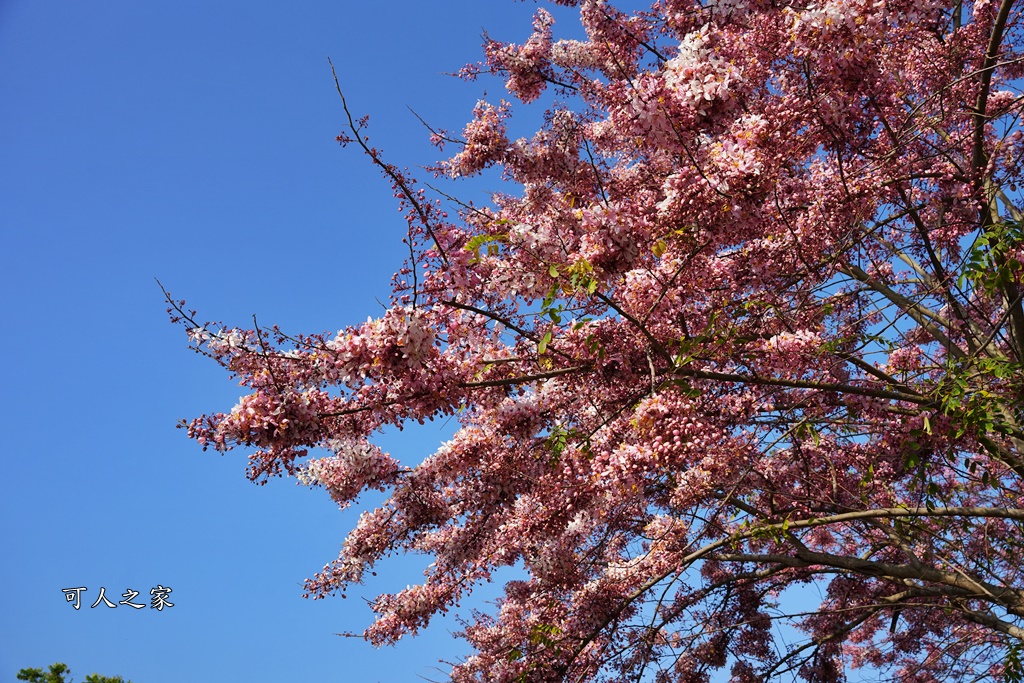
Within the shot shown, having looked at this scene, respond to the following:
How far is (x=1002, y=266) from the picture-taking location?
12.8 ft

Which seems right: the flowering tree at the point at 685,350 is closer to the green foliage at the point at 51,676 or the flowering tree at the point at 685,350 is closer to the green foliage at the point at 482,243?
the green foliage at the point at 482,243

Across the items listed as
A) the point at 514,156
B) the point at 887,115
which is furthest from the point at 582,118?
the point at 887,115

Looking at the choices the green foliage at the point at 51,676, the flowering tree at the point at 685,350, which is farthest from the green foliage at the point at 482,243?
the green foliage at the point at 51,676

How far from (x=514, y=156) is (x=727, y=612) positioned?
17.2ft

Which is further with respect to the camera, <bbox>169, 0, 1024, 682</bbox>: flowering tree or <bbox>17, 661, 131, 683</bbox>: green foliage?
<bbox>17, 661, 131, 683</bbox>: green foliage

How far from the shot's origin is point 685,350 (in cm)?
393

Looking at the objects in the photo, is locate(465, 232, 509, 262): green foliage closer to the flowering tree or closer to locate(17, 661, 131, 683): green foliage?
the flowering tree

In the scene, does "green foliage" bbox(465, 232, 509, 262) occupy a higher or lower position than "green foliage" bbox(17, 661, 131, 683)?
lower

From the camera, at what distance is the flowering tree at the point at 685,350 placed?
3.78 meters

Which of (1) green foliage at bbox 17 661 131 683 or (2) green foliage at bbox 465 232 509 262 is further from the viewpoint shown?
(1) green foliage at bbox 17 661 131 683

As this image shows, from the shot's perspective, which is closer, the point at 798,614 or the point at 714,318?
the point at 714,318

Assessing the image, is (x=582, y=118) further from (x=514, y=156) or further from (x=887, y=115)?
(x=887, y=115)

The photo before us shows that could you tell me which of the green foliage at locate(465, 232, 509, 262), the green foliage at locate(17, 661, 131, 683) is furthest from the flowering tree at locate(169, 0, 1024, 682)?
the green foliage at locate(17, 661, 131, 683)

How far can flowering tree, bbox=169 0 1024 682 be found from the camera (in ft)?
12.4
